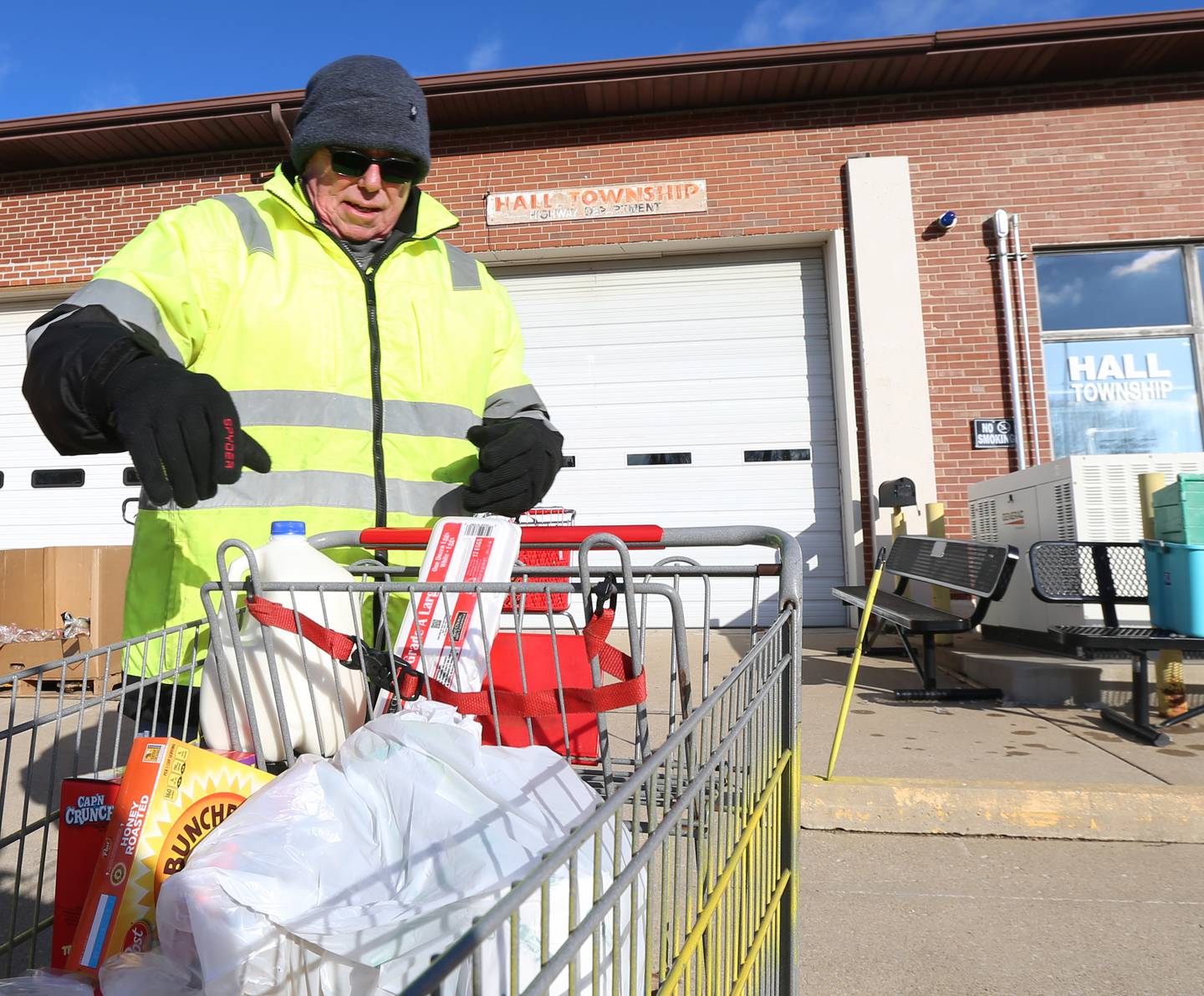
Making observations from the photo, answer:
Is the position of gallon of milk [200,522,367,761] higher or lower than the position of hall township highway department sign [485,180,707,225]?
lower

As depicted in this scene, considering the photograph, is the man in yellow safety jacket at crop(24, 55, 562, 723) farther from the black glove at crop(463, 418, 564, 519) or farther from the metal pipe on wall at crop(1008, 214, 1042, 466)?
the metal pipe on wall at crop(1008, 214, 1042, 466)

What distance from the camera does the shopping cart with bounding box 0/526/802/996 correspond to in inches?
27.1

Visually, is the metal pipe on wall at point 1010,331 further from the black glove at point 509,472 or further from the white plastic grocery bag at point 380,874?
the white plastic grocery bag at point 380,874

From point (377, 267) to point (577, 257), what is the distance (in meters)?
6.08

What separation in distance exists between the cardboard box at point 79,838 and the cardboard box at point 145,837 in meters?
0.06

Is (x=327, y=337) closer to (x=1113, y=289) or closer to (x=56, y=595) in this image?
(x=56, y=595)

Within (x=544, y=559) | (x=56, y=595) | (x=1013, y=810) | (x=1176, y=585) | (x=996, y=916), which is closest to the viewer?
(x=996, y=916)

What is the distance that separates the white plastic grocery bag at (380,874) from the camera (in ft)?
2.99

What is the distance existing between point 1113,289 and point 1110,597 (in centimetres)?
397

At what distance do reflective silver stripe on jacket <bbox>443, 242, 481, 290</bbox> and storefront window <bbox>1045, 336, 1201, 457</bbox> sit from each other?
21.5ft

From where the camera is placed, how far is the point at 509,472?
1.94 m

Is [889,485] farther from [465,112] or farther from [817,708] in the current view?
[465,112]

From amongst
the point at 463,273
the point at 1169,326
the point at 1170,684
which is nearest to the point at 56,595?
the point at 463,273

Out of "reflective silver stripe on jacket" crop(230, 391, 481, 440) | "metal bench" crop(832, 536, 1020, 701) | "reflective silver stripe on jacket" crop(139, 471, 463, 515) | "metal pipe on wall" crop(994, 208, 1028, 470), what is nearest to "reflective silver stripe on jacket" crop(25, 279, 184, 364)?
"reflective silver stripe on jacket" crop(230, 391, 481, 440)
